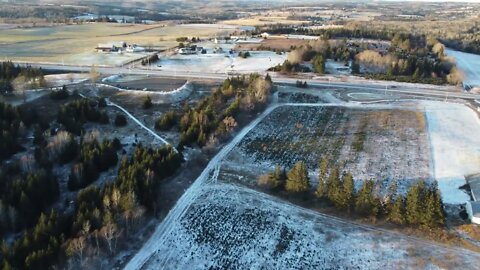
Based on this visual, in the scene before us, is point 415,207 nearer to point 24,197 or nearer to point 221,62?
point 24,197

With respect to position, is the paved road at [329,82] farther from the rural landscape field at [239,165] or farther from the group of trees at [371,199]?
the group of trees at [371,199]

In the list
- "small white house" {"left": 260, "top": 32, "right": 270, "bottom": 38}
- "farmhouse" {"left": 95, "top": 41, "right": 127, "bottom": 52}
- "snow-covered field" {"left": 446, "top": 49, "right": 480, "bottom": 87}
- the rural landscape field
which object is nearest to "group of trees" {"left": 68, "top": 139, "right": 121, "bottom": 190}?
the rural landscape field

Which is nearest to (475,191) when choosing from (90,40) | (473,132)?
(473,132)

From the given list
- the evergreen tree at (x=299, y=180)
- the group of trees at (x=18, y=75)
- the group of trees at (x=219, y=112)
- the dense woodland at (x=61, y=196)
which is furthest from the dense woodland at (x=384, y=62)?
the dense woodland at (x=61, y=196)

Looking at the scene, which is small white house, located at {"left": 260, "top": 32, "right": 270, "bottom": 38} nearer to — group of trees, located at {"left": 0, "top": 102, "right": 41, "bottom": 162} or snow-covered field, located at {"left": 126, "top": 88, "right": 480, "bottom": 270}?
group of trees, located at {"left": 0, "top": 102, "right": 41, "bottom": 162}

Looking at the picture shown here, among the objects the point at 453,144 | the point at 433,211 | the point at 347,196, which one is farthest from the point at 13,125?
the point at 453,144
